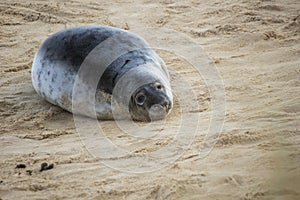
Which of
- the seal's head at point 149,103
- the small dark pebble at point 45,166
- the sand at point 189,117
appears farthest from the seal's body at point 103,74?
the small dark pebble at point 45,166

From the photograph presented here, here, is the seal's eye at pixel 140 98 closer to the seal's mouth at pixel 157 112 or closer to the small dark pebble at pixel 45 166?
the seal's mouth at pixel 157 112

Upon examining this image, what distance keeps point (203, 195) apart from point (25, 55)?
9.83 feet

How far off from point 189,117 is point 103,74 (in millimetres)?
643

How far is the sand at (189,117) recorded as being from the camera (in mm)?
2699

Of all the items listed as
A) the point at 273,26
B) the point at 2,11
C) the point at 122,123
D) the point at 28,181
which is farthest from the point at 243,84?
the point at 2,11

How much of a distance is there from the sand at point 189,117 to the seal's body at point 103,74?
0.14 meters

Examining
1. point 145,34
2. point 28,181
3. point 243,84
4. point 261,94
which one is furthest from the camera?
point 145,34

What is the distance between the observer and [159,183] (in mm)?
2717

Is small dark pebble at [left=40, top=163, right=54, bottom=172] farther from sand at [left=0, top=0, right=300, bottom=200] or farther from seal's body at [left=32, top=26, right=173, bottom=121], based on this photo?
seal's body at [left=32, top=26, right=173, bottom=121]

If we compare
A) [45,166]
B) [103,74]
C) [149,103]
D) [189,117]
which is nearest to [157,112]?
[149,103]

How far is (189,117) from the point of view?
11.7 ft

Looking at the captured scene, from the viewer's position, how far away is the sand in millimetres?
2699

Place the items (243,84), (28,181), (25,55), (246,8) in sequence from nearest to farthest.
A: (28,181), (243,84), (25,55), (246,8)

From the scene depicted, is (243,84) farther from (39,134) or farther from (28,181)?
(28,181)
